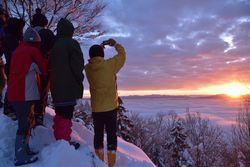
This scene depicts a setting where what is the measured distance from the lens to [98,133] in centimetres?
608

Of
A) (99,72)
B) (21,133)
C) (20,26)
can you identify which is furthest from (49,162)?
(20,26)

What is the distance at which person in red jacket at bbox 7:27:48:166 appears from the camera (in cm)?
520

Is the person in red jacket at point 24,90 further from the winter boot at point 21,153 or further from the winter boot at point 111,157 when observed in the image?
the winter boot at point 111,157

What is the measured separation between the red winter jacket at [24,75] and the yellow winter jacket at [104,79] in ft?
3.25

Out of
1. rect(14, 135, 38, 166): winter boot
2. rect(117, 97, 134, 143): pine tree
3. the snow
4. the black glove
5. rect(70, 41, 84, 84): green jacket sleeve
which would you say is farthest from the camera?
rect(117, 97, 134, 143): pine tree

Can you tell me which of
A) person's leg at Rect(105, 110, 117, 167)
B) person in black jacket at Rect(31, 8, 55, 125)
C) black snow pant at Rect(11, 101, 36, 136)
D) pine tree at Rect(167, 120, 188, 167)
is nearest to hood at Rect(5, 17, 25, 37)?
person in black jacket at Rect(31, 8, 55, 125)

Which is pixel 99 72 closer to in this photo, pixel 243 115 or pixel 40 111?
pixel 40 111

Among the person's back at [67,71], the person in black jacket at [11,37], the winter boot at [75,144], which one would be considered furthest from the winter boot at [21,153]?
the person in black jacket at [11,37]

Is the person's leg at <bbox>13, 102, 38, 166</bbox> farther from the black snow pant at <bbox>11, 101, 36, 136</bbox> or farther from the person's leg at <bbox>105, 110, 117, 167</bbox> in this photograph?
the person's leg at <bbox>105, 110, 117, 167</bbox>

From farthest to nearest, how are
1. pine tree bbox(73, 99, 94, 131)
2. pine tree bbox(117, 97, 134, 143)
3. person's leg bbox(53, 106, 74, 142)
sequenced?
pine tree bbox(117, 97, 134, 143), pine tree bbox(73, 99, 94, 131), person's leg bbox(53, 106, 74, 142)

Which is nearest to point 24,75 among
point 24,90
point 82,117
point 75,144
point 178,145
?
point 24,90

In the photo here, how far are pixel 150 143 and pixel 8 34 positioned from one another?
3757cm

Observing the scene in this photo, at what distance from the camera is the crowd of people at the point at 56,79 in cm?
523

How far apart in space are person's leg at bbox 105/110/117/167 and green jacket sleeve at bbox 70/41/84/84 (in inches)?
34.5
